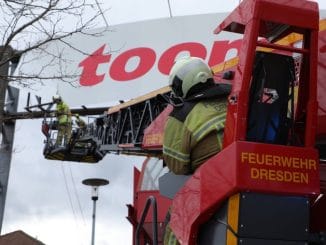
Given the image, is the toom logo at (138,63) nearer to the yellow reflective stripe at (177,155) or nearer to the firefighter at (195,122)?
the firefighter at (195,122)

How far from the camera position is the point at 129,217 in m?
7.06

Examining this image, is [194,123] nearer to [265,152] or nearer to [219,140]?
[219,140]

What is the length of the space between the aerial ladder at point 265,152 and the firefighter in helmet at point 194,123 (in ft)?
0.40

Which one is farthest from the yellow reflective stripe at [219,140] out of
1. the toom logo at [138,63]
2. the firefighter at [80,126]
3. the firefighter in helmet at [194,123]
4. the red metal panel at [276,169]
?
the toom logo at [138,63]

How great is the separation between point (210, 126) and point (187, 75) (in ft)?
1.48

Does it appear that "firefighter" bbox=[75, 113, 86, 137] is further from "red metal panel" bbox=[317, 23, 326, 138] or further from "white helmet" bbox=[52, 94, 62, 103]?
"red metal panel" bbox=[317, 23, 326, 138]

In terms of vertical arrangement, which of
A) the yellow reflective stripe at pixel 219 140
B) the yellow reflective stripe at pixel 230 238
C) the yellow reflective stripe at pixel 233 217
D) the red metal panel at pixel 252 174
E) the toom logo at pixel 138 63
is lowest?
the yellow reflective stripe at pixel 230 238

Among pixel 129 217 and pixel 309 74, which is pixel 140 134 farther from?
pixel 309 74

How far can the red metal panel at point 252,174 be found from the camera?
9.98ft

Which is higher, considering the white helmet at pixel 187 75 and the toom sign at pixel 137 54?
the toom sign at pixel 137 54

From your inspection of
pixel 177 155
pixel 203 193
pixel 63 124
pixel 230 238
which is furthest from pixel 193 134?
pixel 63 124

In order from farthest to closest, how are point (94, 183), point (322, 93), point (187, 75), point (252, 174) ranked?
point (94, 183) → point (322, 93) → point (187, 75) → point (252, 174)

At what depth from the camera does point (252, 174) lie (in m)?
3.04

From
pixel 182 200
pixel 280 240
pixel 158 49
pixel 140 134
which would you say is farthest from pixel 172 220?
pixel 158 49
